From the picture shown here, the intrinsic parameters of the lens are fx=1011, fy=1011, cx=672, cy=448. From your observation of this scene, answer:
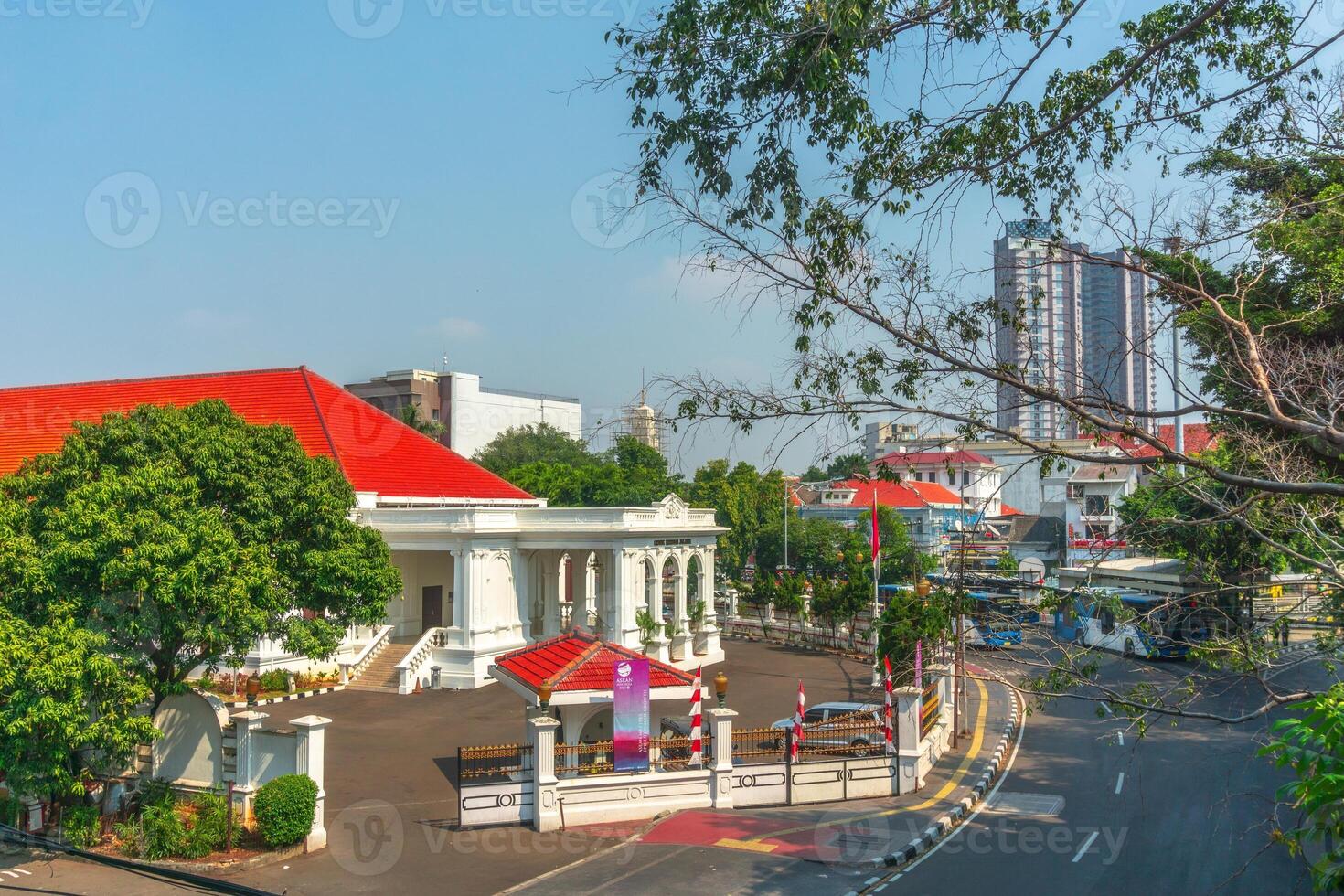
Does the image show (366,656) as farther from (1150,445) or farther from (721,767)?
(1150,445)

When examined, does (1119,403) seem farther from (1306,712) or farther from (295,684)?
(295,684)

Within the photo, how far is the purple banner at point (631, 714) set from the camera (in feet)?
48.8

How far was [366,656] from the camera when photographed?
27828 millimetres

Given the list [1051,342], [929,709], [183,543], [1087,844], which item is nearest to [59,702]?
[183,543]

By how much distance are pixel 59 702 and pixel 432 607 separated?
1962 cm

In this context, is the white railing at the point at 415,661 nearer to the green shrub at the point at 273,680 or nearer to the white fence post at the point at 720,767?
the green shrub at the point at 273,680

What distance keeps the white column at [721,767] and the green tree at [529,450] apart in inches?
2000

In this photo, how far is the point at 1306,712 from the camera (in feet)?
22.1

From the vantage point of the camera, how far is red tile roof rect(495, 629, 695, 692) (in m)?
15.3

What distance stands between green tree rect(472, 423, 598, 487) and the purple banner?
50.9m

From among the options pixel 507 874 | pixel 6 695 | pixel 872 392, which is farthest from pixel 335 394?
pixel 872 392

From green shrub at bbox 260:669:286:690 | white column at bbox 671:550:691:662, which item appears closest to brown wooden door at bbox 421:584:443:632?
green shrub at bbox 260:669:286:690

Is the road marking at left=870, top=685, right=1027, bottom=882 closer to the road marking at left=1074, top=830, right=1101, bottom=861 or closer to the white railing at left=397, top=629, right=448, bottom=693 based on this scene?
the road marking at left=1074, top=830, right=1101, bottom=861

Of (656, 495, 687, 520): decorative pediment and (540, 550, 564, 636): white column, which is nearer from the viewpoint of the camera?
(656, 495, 687, 520): decorative pediment
